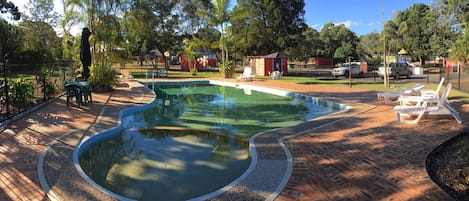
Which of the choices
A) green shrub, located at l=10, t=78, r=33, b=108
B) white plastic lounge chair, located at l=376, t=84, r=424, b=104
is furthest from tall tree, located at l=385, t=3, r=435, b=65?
green shrub, located at l=10, t=78, r=33, b=108

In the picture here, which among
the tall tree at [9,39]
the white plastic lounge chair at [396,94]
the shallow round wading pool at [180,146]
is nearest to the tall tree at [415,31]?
the white plastic lounge chair at [396,94]

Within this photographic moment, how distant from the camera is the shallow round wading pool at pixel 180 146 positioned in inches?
201

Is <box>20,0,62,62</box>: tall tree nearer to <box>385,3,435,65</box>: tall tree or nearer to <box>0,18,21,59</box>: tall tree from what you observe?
<box>0,18,21,59</box>: tall tree

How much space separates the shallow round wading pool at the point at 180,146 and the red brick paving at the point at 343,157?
0.90m

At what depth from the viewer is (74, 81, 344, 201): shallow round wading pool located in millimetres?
5098

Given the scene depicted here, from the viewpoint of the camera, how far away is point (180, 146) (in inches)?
288

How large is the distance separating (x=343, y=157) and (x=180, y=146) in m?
3.60

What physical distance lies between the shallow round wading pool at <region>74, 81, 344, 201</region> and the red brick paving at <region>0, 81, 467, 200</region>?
897 millimetres

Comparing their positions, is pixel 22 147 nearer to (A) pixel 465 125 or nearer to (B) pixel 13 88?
(B) pixel 13 88

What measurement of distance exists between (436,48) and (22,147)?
41611 mm

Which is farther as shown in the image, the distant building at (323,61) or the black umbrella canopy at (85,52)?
the distant building at (323,61)

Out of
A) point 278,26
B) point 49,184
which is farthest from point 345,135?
point 278,26

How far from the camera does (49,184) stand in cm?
434

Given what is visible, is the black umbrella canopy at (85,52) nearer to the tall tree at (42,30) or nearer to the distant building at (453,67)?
the distant building at (453,67)
